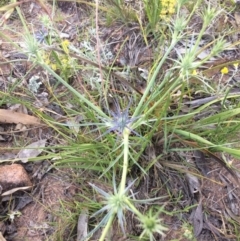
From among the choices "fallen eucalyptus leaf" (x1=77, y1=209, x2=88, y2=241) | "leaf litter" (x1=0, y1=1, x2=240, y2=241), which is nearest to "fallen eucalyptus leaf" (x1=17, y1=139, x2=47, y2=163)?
"leaf litter" (x1=0, y1=1, x2=240, y2=241)

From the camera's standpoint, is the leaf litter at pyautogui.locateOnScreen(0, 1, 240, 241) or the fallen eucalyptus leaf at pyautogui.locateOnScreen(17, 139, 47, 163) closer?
the leaf litter at pyautogui.locateOnScreen(0, 1, 240, 241)

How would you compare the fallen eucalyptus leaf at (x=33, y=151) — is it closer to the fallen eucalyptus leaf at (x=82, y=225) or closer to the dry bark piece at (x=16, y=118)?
the dry bark piece at (x=16, y=118)

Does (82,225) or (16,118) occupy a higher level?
(16,118)

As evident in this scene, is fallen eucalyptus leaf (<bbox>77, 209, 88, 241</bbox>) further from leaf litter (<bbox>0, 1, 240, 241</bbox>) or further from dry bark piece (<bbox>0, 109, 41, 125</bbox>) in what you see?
dry bark piece (<bbox>0, 109, 41, 125</bbox>)

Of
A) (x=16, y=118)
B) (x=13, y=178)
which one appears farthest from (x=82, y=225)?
(x=16, y=118)

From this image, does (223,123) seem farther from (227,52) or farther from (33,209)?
(33,209)

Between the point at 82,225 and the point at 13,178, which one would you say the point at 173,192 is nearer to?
the point at 82,225

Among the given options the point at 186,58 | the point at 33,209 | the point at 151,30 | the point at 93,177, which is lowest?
the point at 33,209

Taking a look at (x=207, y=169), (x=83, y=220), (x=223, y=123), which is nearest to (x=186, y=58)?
(x=223, y=123)
